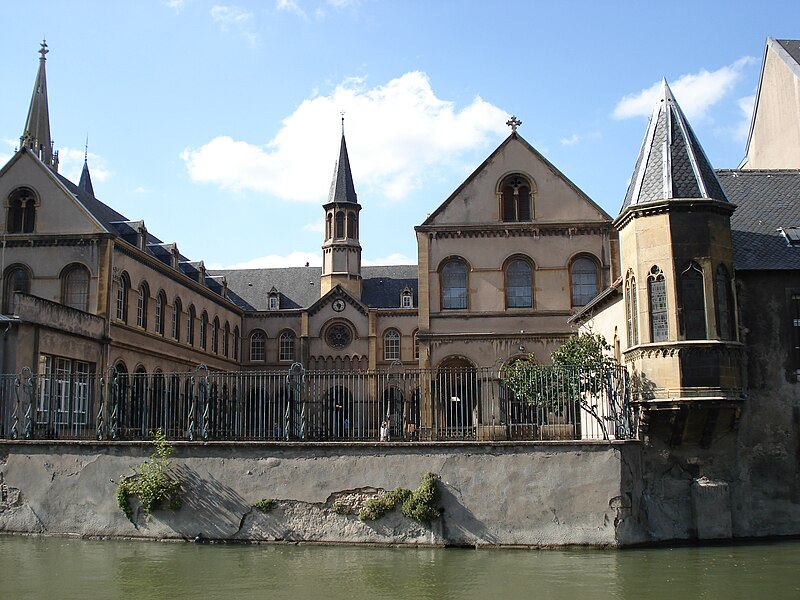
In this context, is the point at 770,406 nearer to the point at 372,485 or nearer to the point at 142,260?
the point at 372,485

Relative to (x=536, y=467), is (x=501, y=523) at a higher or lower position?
lower

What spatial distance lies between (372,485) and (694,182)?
32.5ft

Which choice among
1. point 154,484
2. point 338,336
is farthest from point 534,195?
point 338,336

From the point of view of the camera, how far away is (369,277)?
6512 centimetres

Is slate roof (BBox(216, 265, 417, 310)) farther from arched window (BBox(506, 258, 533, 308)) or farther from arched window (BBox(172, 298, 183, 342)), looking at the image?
arched window (BBox(506, 258, 533, 308))

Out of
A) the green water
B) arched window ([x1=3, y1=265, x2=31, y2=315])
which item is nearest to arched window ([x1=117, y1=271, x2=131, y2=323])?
arched window ([x1=3, y1=265, x2=31, y2=315])

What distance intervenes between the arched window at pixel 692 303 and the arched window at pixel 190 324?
32.8 metres

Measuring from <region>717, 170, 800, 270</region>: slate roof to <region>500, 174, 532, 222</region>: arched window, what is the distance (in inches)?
444

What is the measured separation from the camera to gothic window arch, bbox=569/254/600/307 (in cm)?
3372

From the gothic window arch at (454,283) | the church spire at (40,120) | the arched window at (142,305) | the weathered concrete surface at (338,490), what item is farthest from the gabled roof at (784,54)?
the church spire at (40,120)

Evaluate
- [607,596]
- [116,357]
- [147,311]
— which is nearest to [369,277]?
[147,311]

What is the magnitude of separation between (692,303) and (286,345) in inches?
1724

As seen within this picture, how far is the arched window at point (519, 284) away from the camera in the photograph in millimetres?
33875

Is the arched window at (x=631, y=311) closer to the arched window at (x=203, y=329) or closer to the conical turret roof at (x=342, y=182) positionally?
the arched window at (x=203, y=329)
